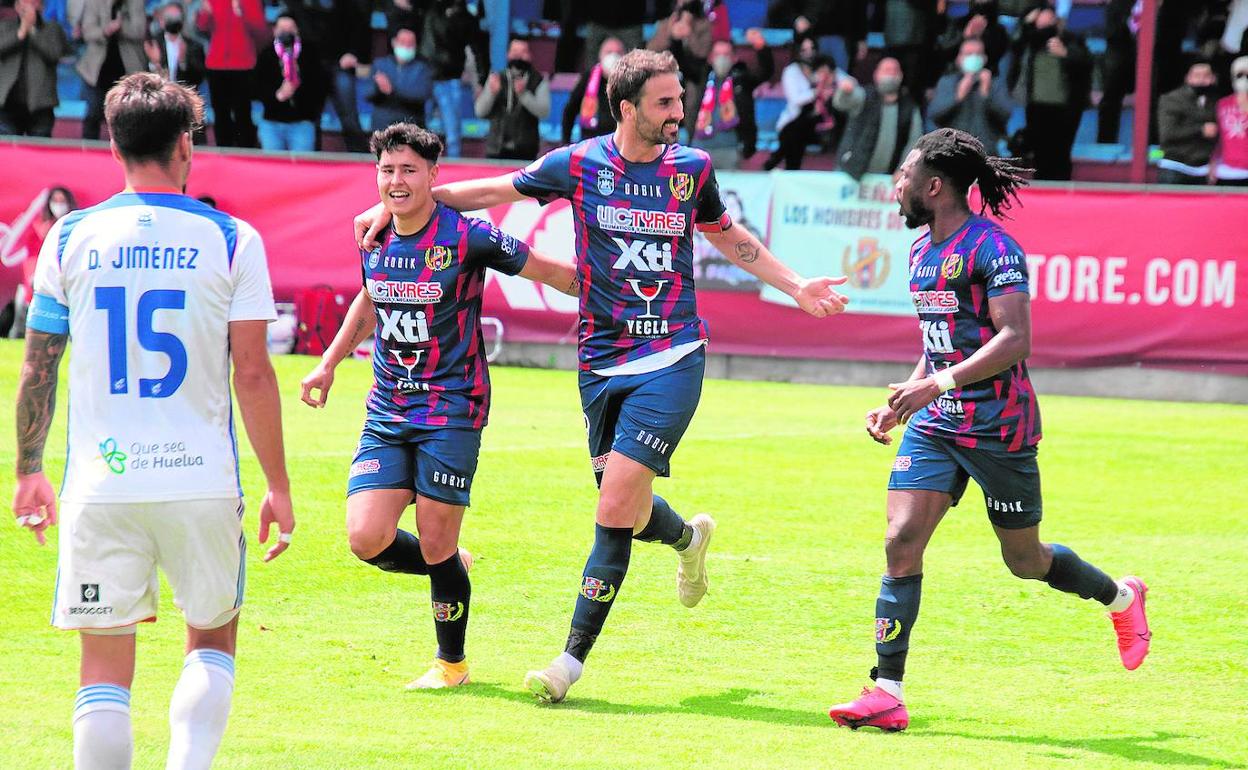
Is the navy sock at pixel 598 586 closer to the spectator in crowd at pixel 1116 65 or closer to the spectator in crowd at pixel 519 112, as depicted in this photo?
the spectator in crowd at pixel 519 112

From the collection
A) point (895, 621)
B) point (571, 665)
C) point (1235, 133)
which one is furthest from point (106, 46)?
point (895, 621)

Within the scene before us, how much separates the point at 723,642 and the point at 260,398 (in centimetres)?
329

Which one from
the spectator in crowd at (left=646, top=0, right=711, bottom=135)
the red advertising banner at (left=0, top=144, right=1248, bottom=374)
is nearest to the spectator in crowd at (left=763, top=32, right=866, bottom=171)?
the spectator in crowd at (left=646, top=0, right=711, bottom=135)

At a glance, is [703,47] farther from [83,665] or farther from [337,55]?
[83,665]

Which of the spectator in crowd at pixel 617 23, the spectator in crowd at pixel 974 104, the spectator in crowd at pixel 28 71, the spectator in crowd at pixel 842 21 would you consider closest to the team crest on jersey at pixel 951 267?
the spectator in crowd at pixel 974 104

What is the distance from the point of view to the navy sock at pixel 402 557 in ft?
21.3

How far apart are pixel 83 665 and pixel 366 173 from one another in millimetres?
15136

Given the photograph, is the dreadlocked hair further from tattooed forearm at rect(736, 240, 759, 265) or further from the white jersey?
the white jersey

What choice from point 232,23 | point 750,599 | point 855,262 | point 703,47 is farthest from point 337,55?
point 750,599

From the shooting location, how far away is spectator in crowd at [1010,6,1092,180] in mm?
18594

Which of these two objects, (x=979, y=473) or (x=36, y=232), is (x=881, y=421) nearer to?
(x=979, y=473)

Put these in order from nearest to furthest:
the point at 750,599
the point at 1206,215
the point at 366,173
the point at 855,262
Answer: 1. the point at 750,599
2. the point at 1206,215
3. the point at 855,262
4. the point at 366,173

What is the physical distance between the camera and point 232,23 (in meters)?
21.4

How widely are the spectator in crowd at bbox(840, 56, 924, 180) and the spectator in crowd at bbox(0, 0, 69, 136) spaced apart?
10.5m
